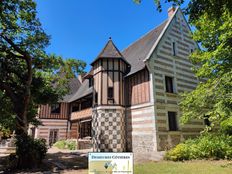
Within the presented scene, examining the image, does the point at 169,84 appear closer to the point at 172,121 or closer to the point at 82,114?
the point at 172,121

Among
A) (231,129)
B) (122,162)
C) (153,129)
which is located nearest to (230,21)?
(231,129)

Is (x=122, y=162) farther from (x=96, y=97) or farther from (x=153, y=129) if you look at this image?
(x=96, y=97)

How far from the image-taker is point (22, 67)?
40.1 ft

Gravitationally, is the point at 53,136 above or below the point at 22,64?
below

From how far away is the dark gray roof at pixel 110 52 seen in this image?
1608 cm

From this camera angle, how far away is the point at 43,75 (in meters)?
13.3

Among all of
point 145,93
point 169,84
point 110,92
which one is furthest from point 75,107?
point 169,84

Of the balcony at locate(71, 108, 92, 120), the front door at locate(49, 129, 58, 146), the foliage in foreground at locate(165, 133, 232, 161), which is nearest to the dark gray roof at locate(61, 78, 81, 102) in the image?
the balcony at locate(71, 108, 92, 120)

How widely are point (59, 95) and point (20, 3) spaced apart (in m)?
5.67

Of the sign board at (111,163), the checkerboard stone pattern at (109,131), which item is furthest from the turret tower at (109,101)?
the sign board at (111,163)

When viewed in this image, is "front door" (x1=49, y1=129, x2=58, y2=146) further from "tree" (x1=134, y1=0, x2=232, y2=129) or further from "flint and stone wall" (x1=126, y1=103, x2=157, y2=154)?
"tree" (x1=134, y1=0, x2=232, y2=129)

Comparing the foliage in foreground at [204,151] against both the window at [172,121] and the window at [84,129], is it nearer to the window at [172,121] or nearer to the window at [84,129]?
the window at [172,121]

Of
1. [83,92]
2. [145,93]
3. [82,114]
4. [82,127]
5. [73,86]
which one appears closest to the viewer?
[145,93]

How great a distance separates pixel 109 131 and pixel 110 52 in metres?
6.25
